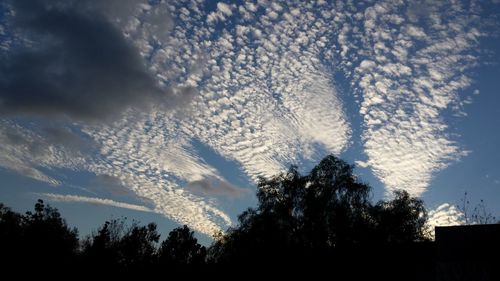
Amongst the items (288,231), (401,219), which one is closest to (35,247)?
(288,231)

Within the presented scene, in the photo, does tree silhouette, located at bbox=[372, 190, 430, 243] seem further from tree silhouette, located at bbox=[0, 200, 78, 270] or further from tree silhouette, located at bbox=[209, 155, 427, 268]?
tree silhouette, located at bbox=[0, 200, 78, 270]

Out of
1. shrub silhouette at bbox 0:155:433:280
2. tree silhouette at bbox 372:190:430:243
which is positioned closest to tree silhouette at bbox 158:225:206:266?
shrub silhouette at bbox 0:155:433:280

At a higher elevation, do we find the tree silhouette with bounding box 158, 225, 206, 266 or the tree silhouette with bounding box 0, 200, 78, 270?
the tree silhouette with bounding box 158, 225, 206, 266

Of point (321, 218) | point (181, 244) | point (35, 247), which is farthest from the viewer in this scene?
point (181, 244)

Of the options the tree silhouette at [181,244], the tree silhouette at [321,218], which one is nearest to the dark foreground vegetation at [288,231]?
the tree silhouette at [321,218]

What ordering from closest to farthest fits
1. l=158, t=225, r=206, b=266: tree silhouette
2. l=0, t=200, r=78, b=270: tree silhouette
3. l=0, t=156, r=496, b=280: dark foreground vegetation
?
l=0, t=156, r=496, b=280: dark foreground vegetation, l=0, t=200, r=78, b=270: tree silhouette, l=158, t=225, r=206, b=266: tree silhouette

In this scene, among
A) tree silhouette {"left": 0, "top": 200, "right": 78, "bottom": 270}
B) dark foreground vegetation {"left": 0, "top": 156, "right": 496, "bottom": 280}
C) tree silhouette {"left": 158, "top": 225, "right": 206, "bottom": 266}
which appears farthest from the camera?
tree silhouette {"left": 158, "top": 225, "right": 206, "bottom": 266}

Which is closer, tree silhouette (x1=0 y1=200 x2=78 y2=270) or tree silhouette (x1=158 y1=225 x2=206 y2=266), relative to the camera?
tree silhouette (x1=0 y1=200 x2=78 y2=270)

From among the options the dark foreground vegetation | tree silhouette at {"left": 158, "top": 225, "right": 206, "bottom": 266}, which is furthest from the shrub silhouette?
tree silhouette at {"left": 158, "top": 225, "right": 206, "bottom": 266}

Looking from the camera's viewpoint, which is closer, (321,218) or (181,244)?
(321,218)

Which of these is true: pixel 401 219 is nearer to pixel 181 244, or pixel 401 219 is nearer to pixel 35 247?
pixel 35 247

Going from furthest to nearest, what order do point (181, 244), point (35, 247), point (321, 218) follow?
1. point (181, 244)
2. point (35, 247)
3. point (321, 218)

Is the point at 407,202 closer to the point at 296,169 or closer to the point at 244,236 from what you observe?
the point at 296,169

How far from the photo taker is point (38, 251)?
36.8m
